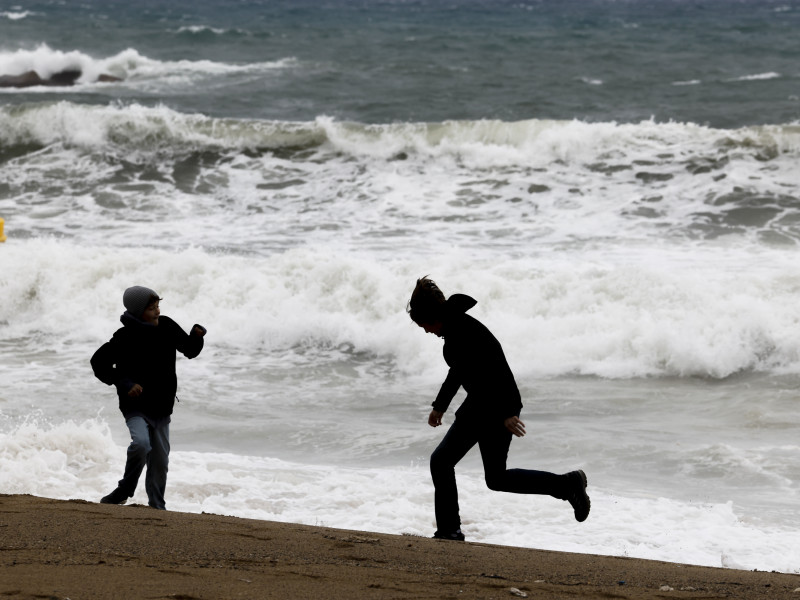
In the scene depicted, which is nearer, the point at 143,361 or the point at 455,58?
the point at 143,361

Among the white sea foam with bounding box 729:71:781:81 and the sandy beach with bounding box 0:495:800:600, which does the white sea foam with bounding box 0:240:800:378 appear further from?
the white sea foam with bounding box 729:71:781:81

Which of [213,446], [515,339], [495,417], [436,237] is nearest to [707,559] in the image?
[495,417]

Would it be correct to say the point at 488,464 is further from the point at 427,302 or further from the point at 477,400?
the point at 427,302

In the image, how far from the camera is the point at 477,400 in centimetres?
502

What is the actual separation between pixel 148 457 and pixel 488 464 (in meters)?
1.92

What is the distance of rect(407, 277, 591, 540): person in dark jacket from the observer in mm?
4941

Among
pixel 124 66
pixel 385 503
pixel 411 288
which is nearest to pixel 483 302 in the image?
pixel 411 288

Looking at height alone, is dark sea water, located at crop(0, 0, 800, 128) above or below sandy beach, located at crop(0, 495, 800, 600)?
below

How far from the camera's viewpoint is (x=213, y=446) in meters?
8.27

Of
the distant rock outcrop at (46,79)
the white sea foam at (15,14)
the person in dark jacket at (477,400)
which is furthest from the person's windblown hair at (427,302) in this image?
the white sea foam at (15,14)

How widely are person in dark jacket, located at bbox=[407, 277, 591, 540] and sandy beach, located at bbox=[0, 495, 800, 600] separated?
0.34 metres

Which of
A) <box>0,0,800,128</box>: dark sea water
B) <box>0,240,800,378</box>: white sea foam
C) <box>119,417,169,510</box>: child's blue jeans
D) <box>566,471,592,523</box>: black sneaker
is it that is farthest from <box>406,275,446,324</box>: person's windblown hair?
<box>0,0,800,128</box>: dark sea water

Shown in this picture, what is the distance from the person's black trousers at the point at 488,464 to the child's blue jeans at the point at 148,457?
5.09 feet

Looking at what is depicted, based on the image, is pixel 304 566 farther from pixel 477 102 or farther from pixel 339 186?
pixel 477 102
